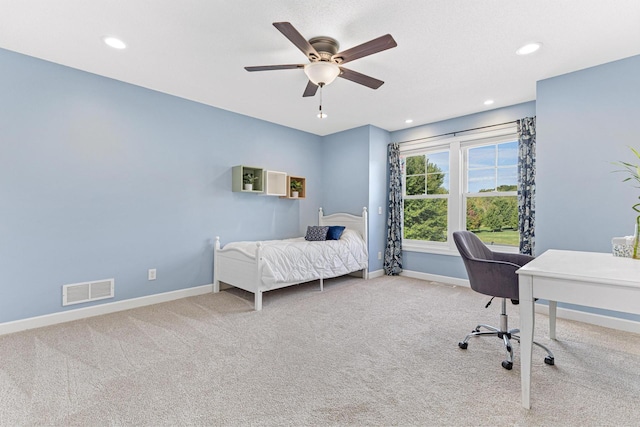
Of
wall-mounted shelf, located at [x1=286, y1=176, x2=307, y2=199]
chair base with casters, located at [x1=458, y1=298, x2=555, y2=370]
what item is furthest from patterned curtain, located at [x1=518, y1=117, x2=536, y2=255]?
wall-mounted shelf, located at [x1=286, y1=176, x2=307, y2=199]

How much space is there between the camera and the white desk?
1344mm

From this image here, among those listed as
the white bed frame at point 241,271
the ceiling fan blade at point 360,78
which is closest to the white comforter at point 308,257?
the white bed frame at point 241,271

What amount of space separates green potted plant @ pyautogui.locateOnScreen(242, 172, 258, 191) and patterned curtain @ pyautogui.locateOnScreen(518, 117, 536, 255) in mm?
3629

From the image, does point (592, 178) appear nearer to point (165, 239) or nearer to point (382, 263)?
point (382, 263)

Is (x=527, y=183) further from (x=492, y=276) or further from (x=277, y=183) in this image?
(x=277, y=183)

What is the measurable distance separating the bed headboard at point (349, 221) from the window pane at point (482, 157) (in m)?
1.78

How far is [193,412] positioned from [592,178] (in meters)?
3.90

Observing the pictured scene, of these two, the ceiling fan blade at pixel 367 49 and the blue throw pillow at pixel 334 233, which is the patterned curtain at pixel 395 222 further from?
the ceiling fan blade at pixel 367 49

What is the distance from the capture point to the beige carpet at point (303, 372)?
1.55 meters

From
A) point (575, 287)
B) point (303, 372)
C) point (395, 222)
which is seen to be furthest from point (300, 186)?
point (575, 287)

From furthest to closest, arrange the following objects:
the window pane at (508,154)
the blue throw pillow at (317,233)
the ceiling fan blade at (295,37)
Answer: the blue throw pillow at (317,233) < the window pane at (508,154) < the ceiling fan blade at (295,37)

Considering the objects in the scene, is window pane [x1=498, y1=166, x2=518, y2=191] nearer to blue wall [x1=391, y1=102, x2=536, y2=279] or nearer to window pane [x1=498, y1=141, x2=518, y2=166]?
window pane [x1=498, y1=141, x2=518, y2=166]

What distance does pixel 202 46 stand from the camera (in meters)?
2.50

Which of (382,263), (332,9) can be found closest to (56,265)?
(332,9)
